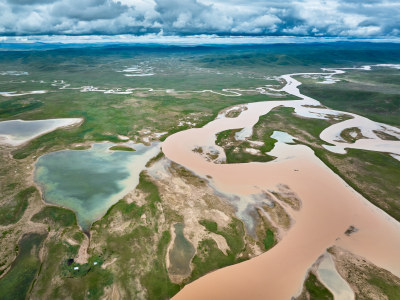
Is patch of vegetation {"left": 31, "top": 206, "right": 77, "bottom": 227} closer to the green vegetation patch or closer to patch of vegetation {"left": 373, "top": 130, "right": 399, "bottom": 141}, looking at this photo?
the green vegetation patch

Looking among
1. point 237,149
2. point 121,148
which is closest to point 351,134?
point 237,149

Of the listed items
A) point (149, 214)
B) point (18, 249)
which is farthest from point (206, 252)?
point (18, 249)

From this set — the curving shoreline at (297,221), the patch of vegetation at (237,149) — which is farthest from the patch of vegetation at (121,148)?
the patch of vegetation at (237,149)

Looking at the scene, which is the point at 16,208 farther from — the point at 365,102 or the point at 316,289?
the point at 365,102

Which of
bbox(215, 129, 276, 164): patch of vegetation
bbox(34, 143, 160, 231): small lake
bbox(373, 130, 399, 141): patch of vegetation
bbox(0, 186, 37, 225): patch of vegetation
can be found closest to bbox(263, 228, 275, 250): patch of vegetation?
bbox(215, 129, 276, 164): patch of vegetation

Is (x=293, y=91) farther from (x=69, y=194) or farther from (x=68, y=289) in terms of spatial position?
(x=68, y=289)

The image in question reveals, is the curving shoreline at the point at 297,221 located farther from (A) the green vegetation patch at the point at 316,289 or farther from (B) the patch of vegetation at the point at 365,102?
(B) the patch of vegetation at the point at 365,102
